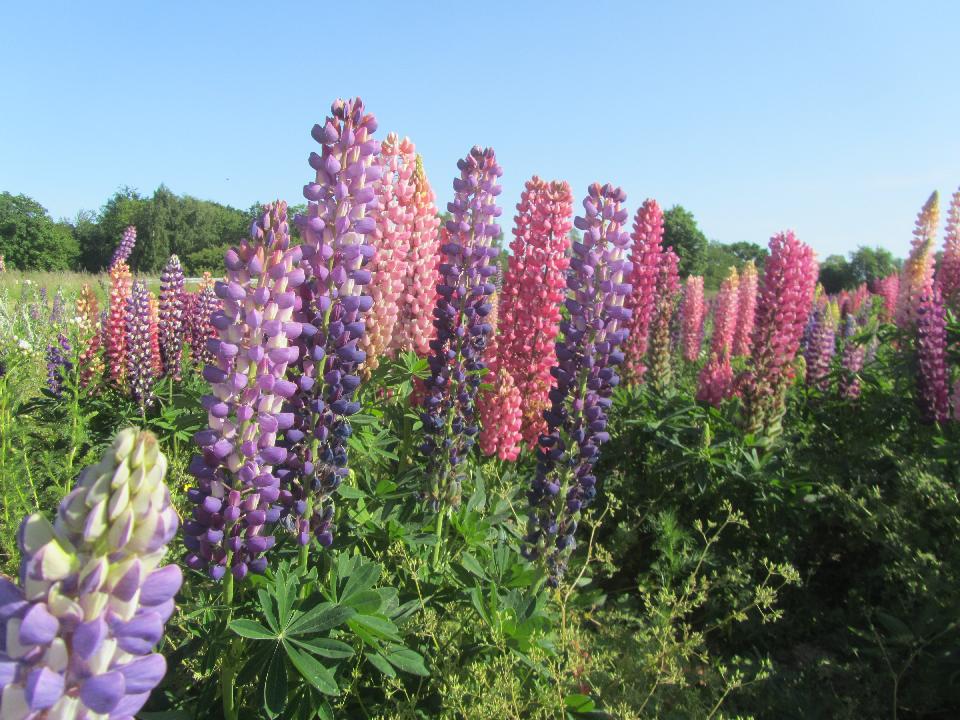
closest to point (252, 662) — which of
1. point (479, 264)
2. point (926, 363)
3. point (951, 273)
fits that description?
point (479, 264)

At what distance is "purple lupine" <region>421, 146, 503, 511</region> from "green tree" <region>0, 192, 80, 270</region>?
2419 inches

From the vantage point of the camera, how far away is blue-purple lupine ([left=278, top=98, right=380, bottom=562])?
2369 mm

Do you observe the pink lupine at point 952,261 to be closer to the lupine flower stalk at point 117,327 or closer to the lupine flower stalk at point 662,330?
the lupine flower stalk at point 662,330

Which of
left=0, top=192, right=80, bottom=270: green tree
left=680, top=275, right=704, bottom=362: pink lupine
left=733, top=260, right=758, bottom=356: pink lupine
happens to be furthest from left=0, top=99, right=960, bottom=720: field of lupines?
left=0, top=192, right=80, bottom=270: green tree

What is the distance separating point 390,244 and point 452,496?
1602mm

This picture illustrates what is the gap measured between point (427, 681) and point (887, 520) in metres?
2.54

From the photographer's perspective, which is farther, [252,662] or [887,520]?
[887,520]

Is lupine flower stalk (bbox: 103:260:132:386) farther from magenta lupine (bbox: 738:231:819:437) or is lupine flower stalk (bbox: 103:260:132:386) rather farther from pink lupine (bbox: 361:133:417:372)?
magenta lupine (bbox: 738:231:819:437)

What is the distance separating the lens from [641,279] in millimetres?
5484

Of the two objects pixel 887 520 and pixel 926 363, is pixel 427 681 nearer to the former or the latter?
pixel 887 520

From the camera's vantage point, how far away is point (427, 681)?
2.49 metres

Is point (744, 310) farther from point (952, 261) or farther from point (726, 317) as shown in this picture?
point (952, 261)

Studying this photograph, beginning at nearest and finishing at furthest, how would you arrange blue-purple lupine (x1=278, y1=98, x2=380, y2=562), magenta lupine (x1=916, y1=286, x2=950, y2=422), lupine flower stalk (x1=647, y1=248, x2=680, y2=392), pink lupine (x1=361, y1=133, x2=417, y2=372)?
blue-purple lupine (x1=278, y1=98, x2=380, y2=562) → pink lupine (x1=361, y1=133, x2=417, y2=372) → magenta lupine (x1=916, y1=286, x2=950, y2=422) → lupine flower stalk (x1=647, y1=248, x2=680, y2=392)

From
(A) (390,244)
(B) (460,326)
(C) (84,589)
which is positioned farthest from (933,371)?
(C) (84,589)
